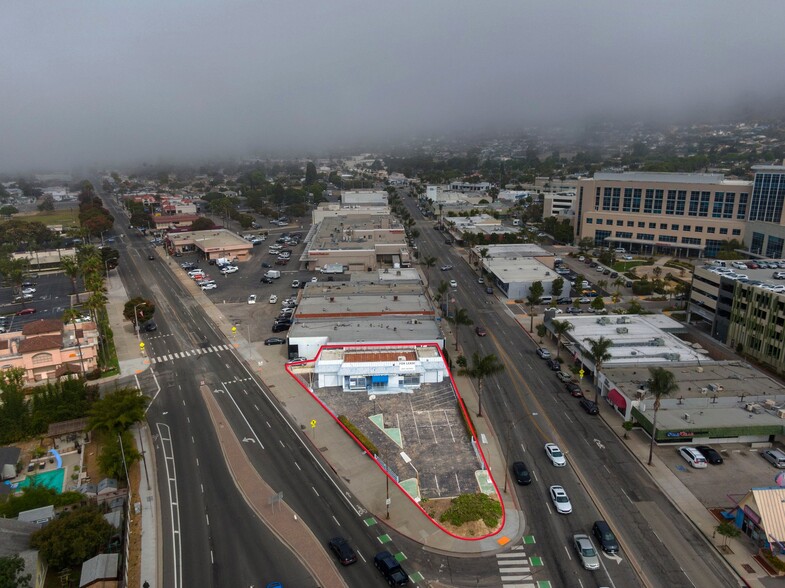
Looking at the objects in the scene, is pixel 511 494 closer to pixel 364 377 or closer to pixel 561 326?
pixel 364 377

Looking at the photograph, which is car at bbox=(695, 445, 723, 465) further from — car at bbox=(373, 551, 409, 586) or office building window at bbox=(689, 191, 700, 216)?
office building window at bbox=(689, 191, 700, 216)

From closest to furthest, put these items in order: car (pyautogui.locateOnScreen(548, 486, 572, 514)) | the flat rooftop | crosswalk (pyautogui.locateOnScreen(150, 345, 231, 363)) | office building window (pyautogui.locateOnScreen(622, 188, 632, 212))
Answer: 1. car (pyautogui.locateOnScreen(548, 486, 572, 514))
2. the flat rooftop
3. crosswalk (pyautogui.locateOnScreen(150, 345, 231, 363))
4. office building window (pyautogui.locateOnScreen(622, 188, 632, 212))

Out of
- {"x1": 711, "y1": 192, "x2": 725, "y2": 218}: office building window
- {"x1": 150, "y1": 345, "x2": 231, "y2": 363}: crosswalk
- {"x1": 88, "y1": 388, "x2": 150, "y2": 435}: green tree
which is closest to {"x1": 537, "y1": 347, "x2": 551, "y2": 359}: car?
{"x1": 150, "y1": 345, "x2": 231, "y2": 363}: crosswalk

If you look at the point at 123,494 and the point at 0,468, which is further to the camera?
the point at 0,468

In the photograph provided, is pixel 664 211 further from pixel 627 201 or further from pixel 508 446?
pixel 508 446

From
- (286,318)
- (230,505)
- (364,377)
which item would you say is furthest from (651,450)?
(286,318)
